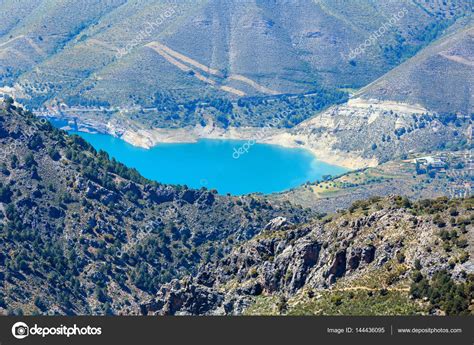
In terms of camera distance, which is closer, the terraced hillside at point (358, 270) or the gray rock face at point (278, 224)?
the terraced hillside at point (358, 270)

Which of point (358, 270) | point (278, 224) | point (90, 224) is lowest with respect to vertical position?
point (358, 270)

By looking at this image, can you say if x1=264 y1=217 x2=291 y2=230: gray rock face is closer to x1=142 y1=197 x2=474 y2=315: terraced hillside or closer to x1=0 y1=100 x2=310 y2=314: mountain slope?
x1=142 y1=197 x2=474 y2=315: terraced hillside

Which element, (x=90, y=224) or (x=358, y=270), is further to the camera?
(x=90, y=224)

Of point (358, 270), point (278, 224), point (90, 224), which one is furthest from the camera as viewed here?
point (90, 224)

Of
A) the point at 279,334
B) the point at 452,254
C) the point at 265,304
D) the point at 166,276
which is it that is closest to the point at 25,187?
the point at 166,276

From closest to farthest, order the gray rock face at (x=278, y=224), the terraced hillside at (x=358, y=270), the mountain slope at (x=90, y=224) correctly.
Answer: the terraced hillside at (x=358, y=270), the gray rock face at (x=278, y=224), the mountain slope at (x=90, y=224)

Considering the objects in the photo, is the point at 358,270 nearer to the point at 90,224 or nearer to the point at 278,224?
the point at 278,224

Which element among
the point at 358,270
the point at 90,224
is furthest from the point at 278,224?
the point at 90,224

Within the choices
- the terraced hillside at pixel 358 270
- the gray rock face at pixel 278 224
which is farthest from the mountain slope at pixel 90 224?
the terraced hillside at pixel 358 270

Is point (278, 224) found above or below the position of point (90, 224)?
below

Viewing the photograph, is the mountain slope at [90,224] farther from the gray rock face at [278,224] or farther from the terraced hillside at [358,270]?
the terraced hillside at [358,270]

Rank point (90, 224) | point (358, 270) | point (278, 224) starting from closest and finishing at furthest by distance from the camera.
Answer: point (358, 270)
point (278, 224)
point (90, 224)
